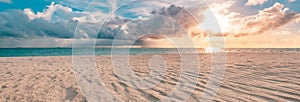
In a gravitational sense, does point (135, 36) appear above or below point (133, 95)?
above

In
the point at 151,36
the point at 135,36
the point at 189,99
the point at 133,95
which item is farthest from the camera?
the point at 151,36

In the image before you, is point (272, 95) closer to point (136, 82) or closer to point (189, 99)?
point (189, 99)

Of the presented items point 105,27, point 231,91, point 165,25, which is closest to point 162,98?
point 231,91

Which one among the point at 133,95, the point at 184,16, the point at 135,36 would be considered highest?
the point at 184,16

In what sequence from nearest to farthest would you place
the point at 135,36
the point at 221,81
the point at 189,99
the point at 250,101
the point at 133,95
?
the point at 250,101, the point at 189,99, the point at 133,95, the point at 221,81, the point at 135,36

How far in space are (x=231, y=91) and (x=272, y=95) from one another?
83 cm

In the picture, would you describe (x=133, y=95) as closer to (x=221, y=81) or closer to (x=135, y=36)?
(x=135, y=36)

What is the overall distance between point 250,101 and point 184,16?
2.58m

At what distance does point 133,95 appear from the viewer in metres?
5.06

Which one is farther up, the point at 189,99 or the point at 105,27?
the point at 105,27

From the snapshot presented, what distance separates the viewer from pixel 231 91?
203 inches

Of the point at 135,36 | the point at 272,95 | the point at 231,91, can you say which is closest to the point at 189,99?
the point at 231,91

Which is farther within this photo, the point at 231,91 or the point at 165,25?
the point at 165,25


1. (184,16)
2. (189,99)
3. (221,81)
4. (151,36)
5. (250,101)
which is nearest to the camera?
(250,101)
